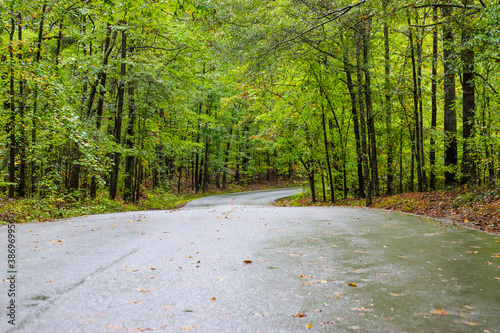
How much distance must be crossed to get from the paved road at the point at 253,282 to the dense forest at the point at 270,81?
14.9ft

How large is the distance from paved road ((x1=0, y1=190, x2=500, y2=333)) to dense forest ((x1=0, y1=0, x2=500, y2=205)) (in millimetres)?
4535

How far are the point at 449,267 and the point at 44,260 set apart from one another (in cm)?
559

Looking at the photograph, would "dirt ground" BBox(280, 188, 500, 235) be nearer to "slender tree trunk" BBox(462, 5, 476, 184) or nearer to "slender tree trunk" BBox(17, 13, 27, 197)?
"slender tree trunk" BBox(462, 5, 476, 184)

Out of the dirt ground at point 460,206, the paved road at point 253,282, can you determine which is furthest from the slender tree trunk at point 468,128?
the paved road at point 253,282

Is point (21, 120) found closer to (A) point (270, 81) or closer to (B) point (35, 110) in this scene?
(B) point (35, 110)

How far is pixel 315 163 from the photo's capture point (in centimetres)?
1969

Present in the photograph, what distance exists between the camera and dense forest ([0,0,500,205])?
10.1 m

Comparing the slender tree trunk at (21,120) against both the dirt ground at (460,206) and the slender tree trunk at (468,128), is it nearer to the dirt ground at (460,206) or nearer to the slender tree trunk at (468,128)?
the dirt ground at (460,206)

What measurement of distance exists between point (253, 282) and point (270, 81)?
498 inches

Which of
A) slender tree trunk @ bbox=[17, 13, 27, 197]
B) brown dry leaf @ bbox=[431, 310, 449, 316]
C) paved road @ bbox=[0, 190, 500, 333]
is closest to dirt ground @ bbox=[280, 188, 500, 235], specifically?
paved road @ bbox=[0, 190, 500, 333]

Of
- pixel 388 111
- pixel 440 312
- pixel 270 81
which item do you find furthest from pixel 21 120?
pixel 388 111

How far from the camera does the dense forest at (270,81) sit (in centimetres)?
1009

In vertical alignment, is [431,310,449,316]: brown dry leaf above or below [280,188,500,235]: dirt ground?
below

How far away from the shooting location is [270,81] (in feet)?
50.5
